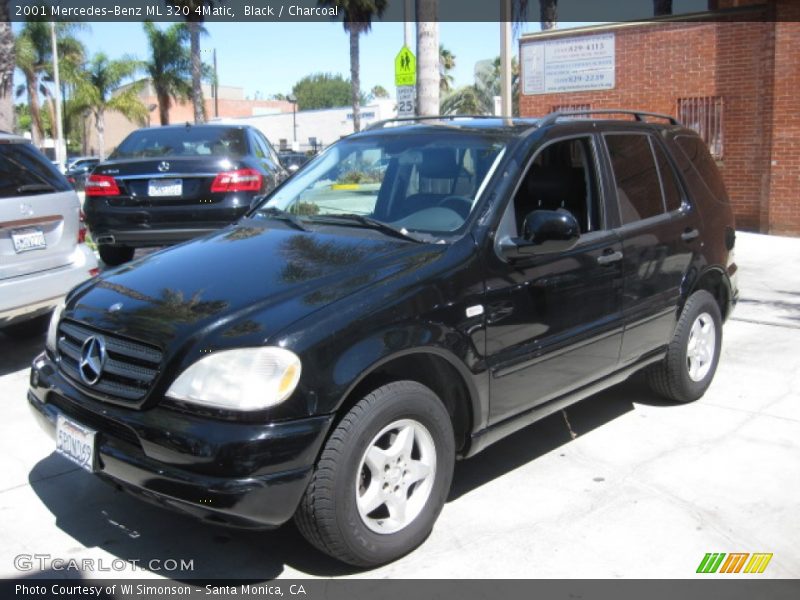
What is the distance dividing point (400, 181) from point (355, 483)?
6.17 ft

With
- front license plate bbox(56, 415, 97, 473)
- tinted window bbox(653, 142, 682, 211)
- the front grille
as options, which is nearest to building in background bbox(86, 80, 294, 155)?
tinted window bbox(653, 142, 682, 211)

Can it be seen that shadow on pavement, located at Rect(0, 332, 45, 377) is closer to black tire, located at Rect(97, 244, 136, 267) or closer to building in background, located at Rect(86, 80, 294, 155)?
black tire, located at Rect(97, 244, 136, 267)

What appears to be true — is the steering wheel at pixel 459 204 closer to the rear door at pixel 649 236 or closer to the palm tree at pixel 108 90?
the rear door at pixel 649 236

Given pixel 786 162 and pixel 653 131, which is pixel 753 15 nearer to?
pixel 786 162

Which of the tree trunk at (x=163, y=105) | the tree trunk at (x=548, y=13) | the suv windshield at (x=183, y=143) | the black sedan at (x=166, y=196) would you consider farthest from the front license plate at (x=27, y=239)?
the tree trunk at (x=163, y=105)

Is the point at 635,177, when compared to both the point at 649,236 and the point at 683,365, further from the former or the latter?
the point at 683,365

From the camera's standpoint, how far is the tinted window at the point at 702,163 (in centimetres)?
560

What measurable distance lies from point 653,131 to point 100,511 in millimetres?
3932

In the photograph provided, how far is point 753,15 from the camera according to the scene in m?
13.5

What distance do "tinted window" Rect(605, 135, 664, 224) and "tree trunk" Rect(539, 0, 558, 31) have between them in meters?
18.3

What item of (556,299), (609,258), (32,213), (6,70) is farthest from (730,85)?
(32,213)

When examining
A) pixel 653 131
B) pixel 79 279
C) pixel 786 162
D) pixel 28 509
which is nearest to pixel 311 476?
pixel 28 509

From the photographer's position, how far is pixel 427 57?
11.6 meters

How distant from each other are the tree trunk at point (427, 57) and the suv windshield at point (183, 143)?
3.22 m
